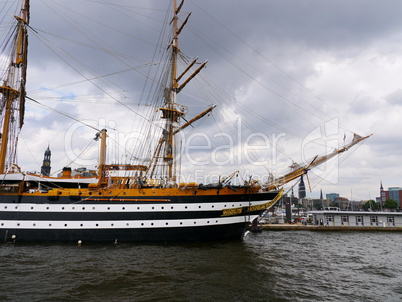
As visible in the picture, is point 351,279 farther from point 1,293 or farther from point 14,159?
point 14,159

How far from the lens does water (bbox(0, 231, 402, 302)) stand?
9508 mm

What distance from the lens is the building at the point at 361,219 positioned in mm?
38259

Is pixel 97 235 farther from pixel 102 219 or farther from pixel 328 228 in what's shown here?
pixel 328 228

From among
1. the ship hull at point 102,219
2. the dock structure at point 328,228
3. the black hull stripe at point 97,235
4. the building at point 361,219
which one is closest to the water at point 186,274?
Answer: the black hull stripe at point 97,235

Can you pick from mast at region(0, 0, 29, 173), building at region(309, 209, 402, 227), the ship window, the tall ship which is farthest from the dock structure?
mast at region(0, 0, 29, 173)

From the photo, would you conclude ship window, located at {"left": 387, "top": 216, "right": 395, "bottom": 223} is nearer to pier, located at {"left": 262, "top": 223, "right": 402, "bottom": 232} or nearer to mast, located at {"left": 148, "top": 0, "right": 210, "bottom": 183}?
pier, located at {"left": 262, "top": 223, "right": 402, "bottom": 232}

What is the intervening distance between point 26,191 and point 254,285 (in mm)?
18810

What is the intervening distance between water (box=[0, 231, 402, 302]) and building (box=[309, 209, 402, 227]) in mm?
22658

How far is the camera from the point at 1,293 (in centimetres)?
915

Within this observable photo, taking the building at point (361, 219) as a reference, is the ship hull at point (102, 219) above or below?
above

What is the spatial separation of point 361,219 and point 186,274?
3837cm

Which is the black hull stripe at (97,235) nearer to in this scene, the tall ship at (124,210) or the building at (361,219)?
the tall ship at (124,210)

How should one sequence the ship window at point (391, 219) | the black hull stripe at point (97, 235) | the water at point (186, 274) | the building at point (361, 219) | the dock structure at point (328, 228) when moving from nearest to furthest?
1. the water at point (186, 274)
2. the black hull stripe at point (97, 235)
3. the dock structure at point (328, 228)
4. the building at point (361, 219)
5. the ship window at point (391, 219)

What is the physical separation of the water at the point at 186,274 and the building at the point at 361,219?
22.7 m
